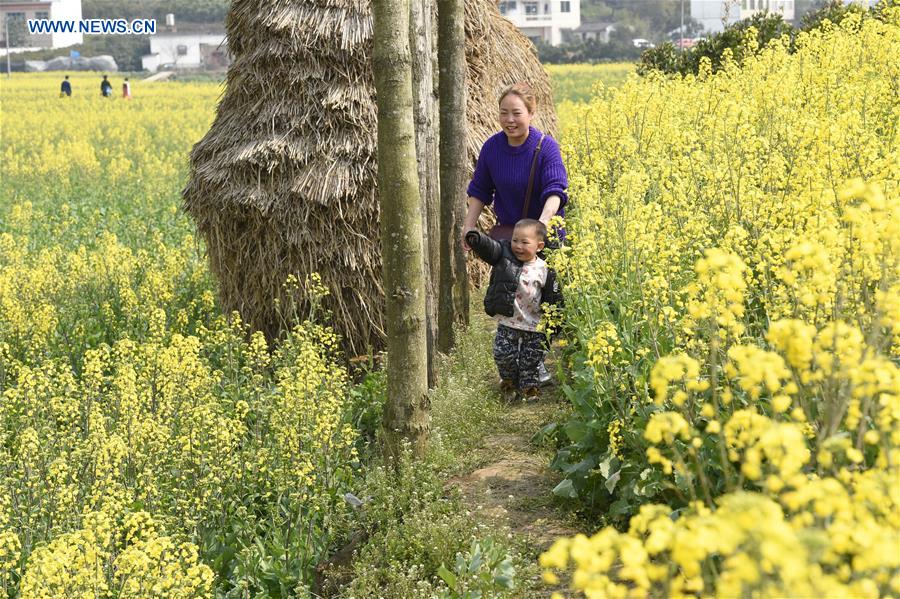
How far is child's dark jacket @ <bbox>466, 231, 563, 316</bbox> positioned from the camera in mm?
5973

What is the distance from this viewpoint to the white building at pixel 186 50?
234 feet

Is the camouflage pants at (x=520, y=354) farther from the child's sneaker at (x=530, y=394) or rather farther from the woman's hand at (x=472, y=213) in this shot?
the woman's hand at (x=472, y=213)

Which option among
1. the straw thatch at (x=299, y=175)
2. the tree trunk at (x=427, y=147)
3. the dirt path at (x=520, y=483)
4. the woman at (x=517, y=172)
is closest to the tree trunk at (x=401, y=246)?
the dirt path at (x=520, y=483)

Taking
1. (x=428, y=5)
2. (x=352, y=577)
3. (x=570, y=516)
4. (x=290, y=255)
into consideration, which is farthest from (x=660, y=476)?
(x=290, y=255)

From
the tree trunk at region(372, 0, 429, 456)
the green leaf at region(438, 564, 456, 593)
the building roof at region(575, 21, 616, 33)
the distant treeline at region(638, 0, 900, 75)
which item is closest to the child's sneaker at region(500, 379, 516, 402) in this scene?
the tree trunk at region(372, 0, 429, 456)

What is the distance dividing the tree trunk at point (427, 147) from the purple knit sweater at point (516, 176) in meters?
0.42

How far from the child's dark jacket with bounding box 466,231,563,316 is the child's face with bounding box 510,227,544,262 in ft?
0.16

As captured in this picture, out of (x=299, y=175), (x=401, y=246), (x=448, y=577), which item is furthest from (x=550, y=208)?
(x=448, y=577)

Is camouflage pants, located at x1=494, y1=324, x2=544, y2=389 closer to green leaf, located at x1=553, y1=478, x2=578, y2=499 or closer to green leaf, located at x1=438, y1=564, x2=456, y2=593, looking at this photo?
green leaf, located at x1=553, y1=478, x2=578, y2=499

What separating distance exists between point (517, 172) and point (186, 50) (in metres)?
70.3

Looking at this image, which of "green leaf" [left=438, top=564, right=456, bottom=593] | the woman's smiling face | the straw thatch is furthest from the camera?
the straw thatch

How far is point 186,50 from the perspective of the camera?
72625 mm

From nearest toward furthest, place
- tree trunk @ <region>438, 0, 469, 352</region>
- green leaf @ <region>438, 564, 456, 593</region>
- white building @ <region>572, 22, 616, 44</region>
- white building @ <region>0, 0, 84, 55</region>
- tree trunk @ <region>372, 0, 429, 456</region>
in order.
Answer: green leaf @ <region>438, 564, 456, 593</region>
tree trunk @ <region>372, 0, 429, 456</region>
tree trunk @ <region>438, 0, 469, 352</region>
white building @ <region>0, 0, 84, 55</region>
white building @ <region>572, 22, 616, 44</region>

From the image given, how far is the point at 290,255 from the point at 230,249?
0.55 meters
